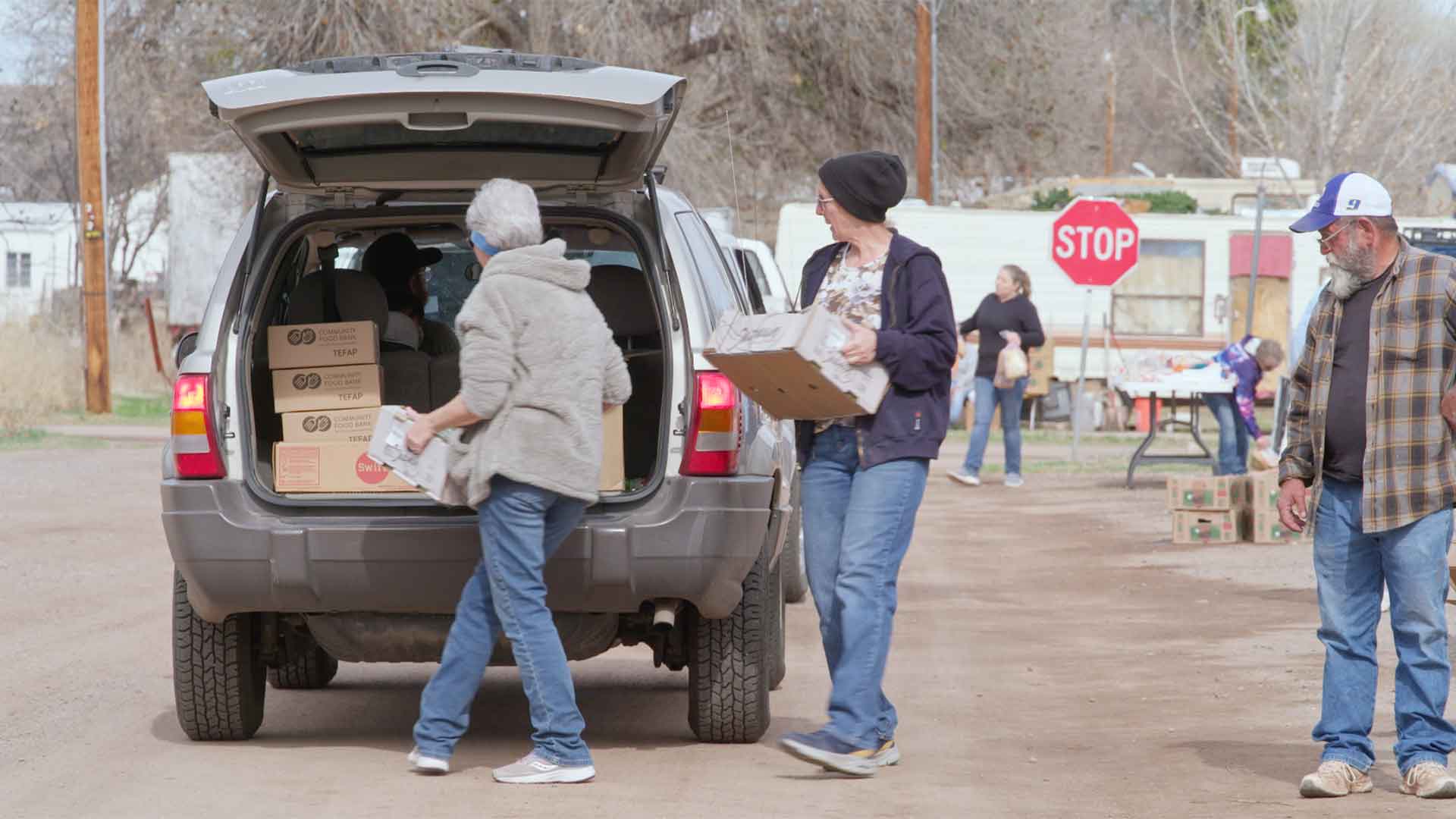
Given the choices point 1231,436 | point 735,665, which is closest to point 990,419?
point 1231,436

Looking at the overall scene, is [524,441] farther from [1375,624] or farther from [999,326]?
[999,326]

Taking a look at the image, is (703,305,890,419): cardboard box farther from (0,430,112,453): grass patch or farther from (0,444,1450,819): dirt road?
(0,430,112,453): grass patch

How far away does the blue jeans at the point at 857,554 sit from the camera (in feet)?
20.2

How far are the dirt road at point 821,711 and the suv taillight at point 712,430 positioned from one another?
93cm

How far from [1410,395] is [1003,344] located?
1212 cm

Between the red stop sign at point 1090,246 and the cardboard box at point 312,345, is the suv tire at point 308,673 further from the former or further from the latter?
the red stop sign at point 1090,246

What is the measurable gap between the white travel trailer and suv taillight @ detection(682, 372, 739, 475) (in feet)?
69.7

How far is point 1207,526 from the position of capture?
13.9m

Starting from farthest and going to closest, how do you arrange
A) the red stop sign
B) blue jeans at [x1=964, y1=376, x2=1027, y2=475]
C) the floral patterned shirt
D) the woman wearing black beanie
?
the red stop sign → blue jeans at [x1=964, y1=376, x2=1027, y2=475] → the floral patterned shirt → the woman wearing black beanie

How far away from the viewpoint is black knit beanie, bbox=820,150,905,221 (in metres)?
6.21

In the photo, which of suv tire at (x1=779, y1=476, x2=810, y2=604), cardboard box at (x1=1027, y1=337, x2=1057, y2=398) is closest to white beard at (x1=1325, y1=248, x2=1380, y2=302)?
suv tire at (x1=779, y1=476, x2=810, y2=604)

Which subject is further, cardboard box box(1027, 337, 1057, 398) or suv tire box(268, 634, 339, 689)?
cardboard box box(1027, 337, 1057, 398)

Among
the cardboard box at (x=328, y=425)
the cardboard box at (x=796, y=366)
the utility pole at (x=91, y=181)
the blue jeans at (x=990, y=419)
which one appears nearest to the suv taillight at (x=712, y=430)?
the cardboard box at (x=796, y=366)

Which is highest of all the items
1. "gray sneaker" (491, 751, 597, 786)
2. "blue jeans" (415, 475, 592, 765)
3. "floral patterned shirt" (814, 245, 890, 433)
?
"floral patterned shirt" (814, 245, 890, 433)
